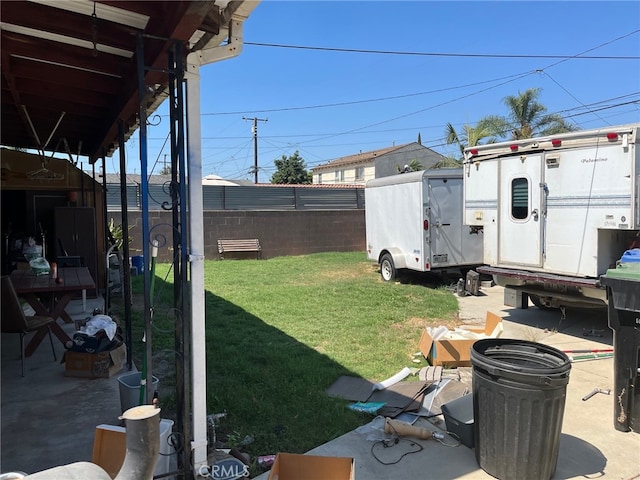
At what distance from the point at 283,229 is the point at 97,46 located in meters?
13.3

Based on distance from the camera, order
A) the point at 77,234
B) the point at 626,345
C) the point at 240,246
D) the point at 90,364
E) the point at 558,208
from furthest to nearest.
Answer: the point at 240,246, the point at 77,234, the point at 558,208, the point at 90,364, the point at 626,345

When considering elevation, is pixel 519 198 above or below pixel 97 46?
below

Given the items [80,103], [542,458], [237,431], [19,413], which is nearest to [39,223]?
[80,103]

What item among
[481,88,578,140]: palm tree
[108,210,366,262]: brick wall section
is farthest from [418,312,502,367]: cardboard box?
[481,88,578,140]: palm tree

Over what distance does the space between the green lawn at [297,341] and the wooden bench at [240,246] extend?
3.56 metres

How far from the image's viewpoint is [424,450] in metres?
3.41

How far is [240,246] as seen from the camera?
15688 millimetres

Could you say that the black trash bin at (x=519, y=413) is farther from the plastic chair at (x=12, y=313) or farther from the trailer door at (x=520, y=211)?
the trailer door at (x=520, y=211)

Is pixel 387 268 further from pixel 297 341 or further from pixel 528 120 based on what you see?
pixel 528 120

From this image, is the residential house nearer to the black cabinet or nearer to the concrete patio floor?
the black cabinet

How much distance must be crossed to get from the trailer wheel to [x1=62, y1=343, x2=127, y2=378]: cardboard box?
22.9ft

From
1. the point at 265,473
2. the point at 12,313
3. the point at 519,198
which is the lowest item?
the point at 265,473

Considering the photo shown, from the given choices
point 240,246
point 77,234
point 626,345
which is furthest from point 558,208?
point 240,246

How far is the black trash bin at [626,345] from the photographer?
3496 mm
